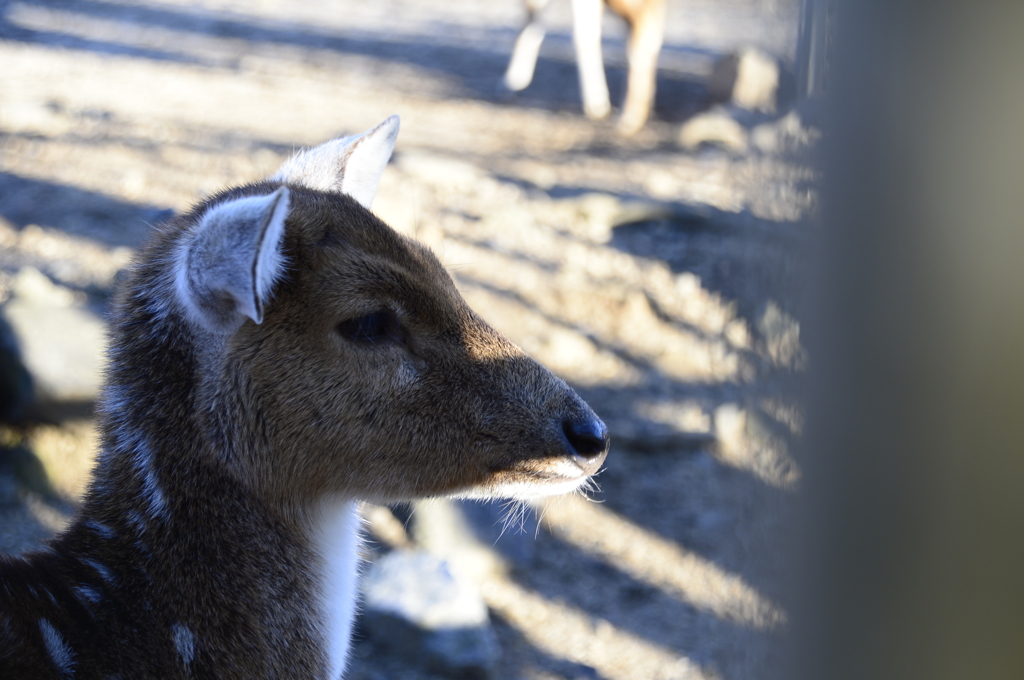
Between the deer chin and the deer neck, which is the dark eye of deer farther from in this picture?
the deer chin

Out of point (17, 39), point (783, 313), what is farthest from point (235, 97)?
point (783, 313)

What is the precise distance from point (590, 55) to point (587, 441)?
330 inches

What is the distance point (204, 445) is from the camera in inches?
82.7

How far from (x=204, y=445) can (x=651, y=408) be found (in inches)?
142

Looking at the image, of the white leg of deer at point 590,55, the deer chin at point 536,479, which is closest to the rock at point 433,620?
the deer chin at point 536,479

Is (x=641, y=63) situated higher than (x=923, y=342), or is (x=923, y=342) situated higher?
(x=923, y=342)

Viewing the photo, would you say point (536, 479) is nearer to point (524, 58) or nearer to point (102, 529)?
point (102, 529)

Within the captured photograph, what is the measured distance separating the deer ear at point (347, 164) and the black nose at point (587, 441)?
93cm

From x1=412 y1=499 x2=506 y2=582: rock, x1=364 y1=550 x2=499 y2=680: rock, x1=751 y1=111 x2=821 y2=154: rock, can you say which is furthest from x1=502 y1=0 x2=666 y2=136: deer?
x1=751 y1=111 x2=821 y2=154: rock

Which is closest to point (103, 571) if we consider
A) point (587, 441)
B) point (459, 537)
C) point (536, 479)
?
point (536, 479)

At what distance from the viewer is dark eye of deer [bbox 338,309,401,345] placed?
7.10 feet

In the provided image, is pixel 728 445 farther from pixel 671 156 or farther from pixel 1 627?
pixel 671 156

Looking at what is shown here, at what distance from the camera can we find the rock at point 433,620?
362 cm

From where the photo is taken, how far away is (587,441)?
2.23 m
